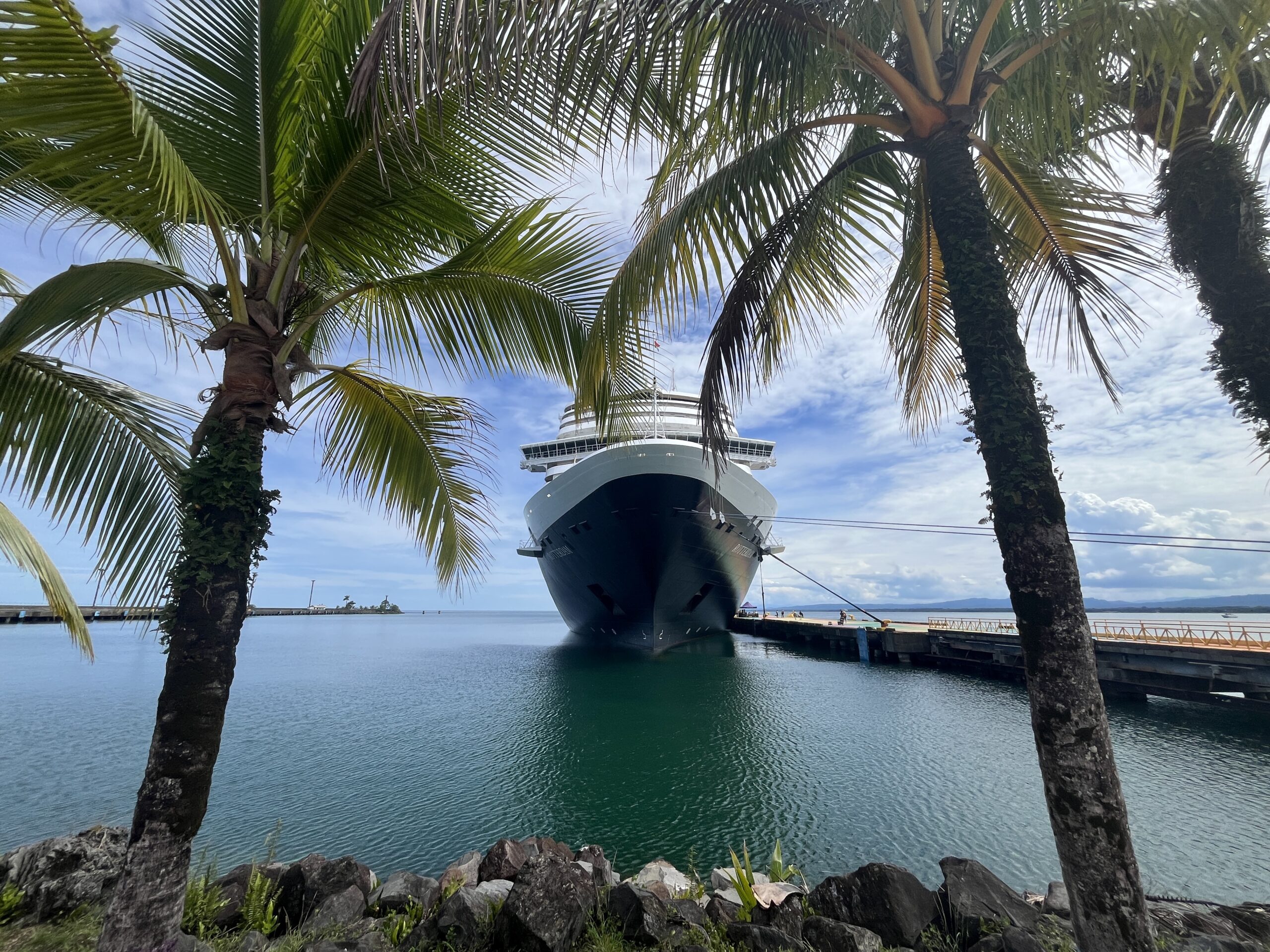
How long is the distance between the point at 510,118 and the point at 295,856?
26.6 ft

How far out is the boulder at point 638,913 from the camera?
12.6ft

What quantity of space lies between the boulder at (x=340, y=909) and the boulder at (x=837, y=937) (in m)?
3.36

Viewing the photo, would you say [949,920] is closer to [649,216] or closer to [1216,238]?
[1216,238]

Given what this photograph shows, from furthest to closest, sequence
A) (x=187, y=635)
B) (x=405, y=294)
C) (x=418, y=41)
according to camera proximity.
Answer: (x=405, y=294)
(x=187, y=635)
(x=418, y=41)

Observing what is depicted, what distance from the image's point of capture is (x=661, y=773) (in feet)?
32.8

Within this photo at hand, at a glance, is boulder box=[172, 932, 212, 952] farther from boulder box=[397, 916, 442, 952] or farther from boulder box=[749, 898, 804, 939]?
boulder box=[749, 898, 804, 939]

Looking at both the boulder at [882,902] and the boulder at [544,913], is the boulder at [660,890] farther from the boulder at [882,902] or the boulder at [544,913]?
the boulder at [882,902]

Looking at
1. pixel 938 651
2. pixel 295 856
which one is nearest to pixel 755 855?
pixel 295 856

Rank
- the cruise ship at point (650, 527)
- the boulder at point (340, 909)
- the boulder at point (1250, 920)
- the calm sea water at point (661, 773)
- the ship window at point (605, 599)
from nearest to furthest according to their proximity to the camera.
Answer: the boulder at point (1250, 920), the boulder at point (340, 909), the calm sea water at point (661, 773), the cruise ship at point (650, 527), the ship window at point (605, 599)

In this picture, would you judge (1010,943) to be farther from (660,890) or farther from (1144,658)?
(1144,658)

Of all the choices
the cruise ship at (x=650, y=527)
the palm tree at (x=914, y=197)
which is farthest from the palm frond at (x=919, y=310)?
the cruise ship at (x=650, y=527)

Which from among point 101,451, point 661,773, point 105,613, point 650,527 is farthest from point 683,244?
point 105,613

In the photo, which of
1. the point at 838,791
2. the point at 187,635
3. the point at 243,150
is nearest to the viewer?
the point at 187,635

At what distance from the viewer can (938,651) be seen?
2538cm
